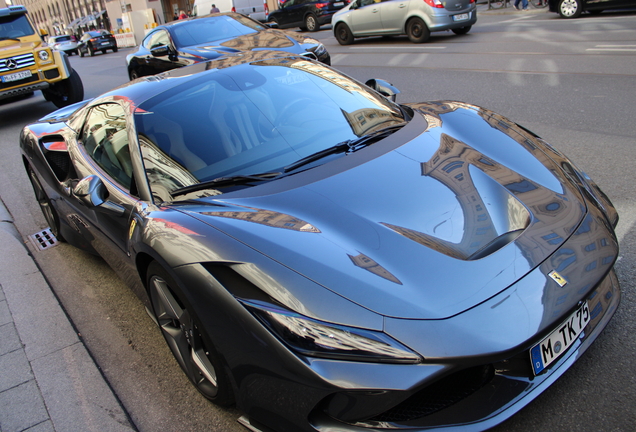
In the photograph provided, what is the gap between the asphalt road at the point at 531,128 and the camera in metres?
2.07

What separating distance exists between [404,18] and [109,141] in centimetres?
1156

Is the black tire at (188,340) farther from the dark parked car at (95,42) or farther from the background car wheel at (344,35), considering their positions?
the dark parked car at (95,42)

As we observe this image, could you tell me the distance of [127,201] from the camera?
106 inches

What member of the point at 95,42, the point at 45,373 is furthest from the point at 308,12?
the point at 45,373

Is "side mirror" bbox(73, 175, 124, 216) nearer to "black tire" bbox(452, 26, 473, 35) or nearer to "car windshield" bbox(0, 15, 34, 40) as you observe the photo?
"car windshield" bbox(0, 15, 34, 40)

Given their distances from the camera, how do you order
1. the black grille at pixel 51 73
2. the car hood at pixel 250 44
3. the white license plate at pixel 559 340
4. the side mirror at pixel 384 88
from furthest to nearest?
the black grille at pixel 51 73, the car hood at pixel 250 44, the side mirror at pixel 384 88, the white license plate at pixel 559 340

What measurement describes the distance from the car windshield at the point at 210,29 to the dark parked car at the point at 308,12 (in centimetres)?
1111

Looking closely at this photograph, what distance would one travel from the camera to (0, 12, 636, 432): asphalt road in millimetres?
2072

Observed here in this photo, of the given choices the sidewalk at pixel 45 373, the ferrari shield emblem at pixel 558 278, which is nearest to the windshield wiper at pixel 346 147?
the ferrari shield emblem at pixel 558 278

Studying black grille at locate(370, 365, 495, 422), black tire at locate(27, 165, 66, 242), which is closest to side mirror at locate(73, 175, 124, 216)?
black tire at locate(27, 165, 66, 242)

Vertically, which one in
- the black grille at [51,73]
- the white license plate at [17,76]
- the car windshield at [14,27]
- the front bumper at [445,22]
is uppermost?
the car windshield at [14,27]

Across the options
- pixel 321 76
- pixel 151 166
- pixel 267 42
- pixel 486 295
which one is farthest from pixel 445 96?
pixel 486 295

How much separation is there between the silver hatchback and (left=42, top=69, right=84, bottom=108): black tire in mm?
7458

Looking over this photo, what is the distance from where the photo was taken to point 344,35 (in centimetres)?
1499
